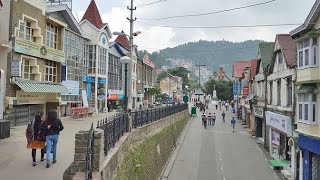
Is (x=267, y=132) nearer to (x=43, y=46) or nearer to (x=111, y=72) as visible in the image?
(x=43, y=46)

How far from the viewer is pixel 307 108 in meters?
19.1

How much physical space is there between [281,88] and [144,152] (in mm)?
13948

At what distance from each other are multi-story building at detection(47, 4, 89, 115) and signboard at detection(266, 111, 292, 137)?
17432 mm

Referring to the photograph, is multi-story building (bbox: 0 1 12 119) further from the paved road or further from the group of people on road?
the paved road

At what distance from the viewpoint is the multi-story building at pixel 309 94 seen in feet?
59.7

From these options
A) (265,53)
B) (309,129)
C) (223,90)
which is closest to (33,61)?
(309,129)

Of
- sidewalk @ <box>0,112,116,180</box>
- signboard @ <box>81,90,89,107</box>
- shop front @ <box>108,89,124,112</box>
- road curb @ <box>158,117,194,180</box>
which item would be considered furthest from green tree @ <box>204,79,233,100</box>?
sidewalk @ <box>0,112,116,180</box>

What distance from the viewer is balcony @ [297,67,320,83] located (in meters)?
18.2

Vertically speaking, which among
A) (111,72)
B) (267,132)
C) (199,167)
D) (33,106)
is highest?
(111,72)

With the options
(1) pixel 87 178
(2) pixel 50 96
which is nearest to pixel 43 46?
(2) pixel 50 96

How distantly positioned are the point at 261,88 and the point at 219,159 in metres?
10.6

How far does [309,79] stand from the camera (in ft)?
61.6

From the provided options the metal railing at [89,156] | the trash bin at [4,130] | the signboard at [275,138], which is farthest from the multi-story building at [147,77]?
the metal railing at [89,156]

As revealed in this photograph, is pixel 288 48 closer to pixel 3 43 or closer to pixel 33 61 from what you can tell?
pixel 33 61
